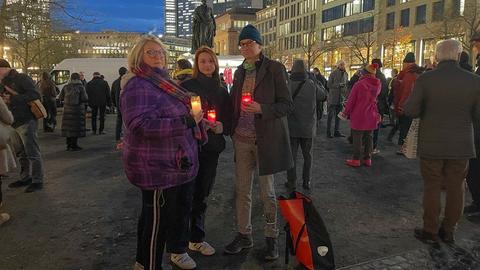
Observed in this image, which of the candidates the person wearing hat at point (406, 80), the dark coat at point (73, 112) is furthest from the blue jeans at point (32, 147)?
the person wearing hat at point (406, 80)

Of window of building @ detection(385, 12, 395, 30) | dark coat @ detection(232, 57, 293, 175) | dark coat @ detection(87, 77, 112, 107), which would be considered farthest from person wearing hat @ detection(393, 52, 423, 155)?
window of building @ detection(385, 12, 395, 30)

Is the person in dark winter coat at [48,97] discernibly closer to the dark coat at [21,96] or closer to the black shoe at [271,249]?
the dark coat at [21,96]

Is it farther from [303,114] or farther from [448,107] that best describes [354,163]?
[448,107]

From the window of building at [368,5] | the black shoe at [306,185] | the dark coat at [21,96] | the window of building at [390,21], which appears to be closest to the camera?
the dark coat at [21,96]

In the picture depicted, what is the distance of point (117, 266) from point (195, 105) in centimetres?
181

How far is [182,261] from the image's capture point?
12.8 feet

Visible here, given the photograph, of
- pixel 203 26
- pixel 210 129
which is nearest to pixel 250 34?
pixel 210 129

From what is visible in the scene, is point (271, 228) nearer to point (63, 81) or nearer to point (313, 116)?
point (313, 116)

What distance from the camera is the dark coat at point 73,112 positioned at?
1006cm

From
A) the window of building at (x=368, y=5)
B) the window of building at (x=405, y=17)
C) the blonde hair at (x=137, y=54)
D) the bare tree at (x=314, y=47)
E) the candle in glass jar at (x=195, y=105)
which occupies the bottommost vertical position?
the candle in glass jar at (x=195, y=105)

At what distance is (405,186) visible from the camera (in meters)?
6.98

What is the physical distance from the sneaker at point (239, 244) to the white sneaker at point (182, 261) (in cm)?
45

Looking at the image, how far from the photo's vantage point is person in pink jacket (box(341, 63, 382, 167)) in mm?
8141

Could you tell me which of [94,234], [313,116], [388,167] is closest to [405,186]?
[388,167]
